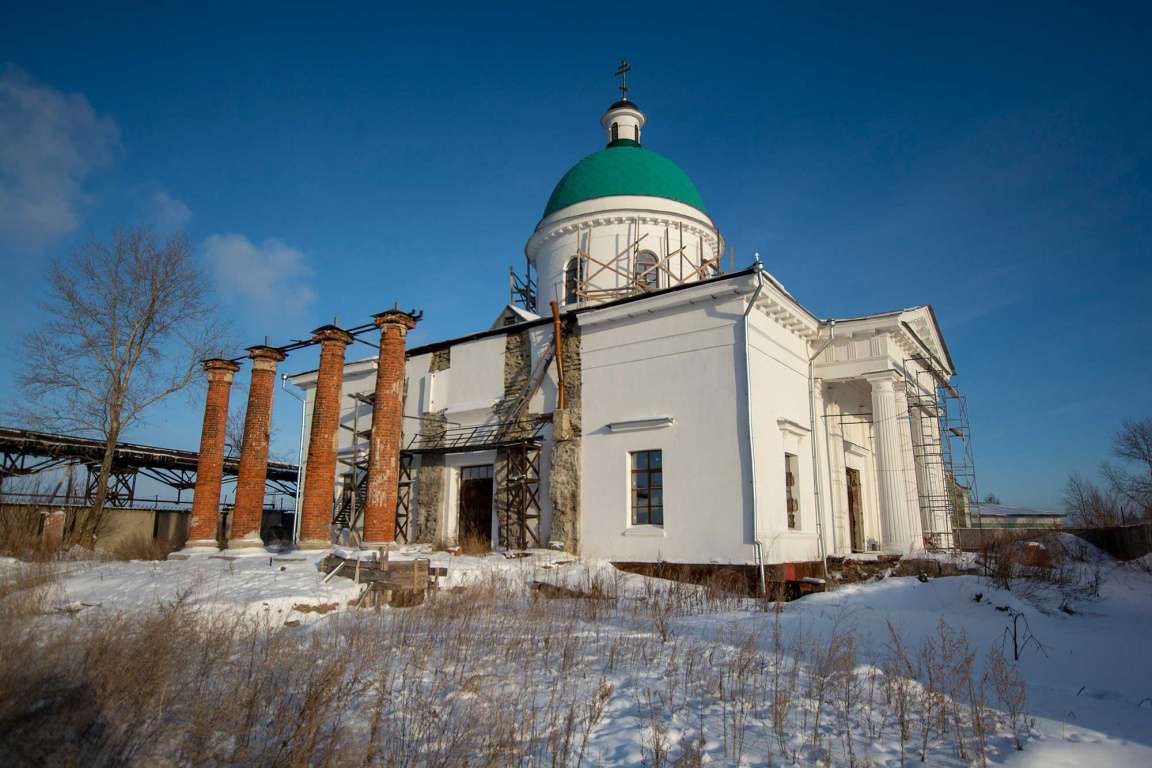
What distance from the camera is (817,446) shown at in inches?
680

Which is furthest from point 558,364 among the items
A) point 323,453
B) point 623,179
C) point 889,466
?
point 889,466

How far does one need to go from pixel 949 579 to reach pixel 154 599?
42.2 ft

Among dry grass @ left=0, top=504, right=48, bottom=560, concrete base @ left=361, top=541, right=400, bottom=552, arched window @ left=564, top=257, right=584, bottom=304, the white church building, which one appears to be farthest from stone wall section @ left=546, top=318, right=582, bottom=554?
dry grass @ left=0, top=504, right=48, bottom=560

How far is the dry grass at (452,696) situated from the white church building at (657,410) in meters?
6.90

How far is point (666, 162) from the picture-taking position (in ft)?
73.4

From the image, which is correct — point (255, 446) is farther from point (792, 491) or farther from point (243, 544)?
point (792, 491)

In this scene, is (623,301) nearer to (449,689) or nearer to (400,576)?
(400,576)

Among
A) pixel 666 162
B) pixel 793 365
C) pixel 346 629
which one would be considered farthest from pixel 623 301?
pixel 346 629

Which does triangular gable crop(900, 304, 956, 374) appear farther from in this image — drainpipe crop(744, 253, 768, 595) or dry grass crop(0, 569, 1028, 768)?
dry grass crop(0, 569, 1028, 768)

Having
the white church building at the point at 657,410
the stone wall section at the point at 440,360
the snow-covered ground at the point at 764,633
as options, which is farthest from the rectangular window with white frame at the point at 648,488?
the stone wall section at the point at 440,360

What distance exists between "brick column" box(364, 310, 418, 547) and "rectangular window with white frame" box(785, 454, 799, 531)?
8832mm

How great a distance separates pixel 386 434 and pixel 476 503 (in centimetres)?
377

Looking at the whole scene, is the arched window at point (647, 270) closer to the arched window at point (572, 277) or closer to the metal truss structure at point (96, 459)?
the arched window at point (572, 277)

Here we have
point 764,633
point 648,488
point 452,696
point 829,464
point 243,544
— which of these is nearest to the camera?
point 452,696
